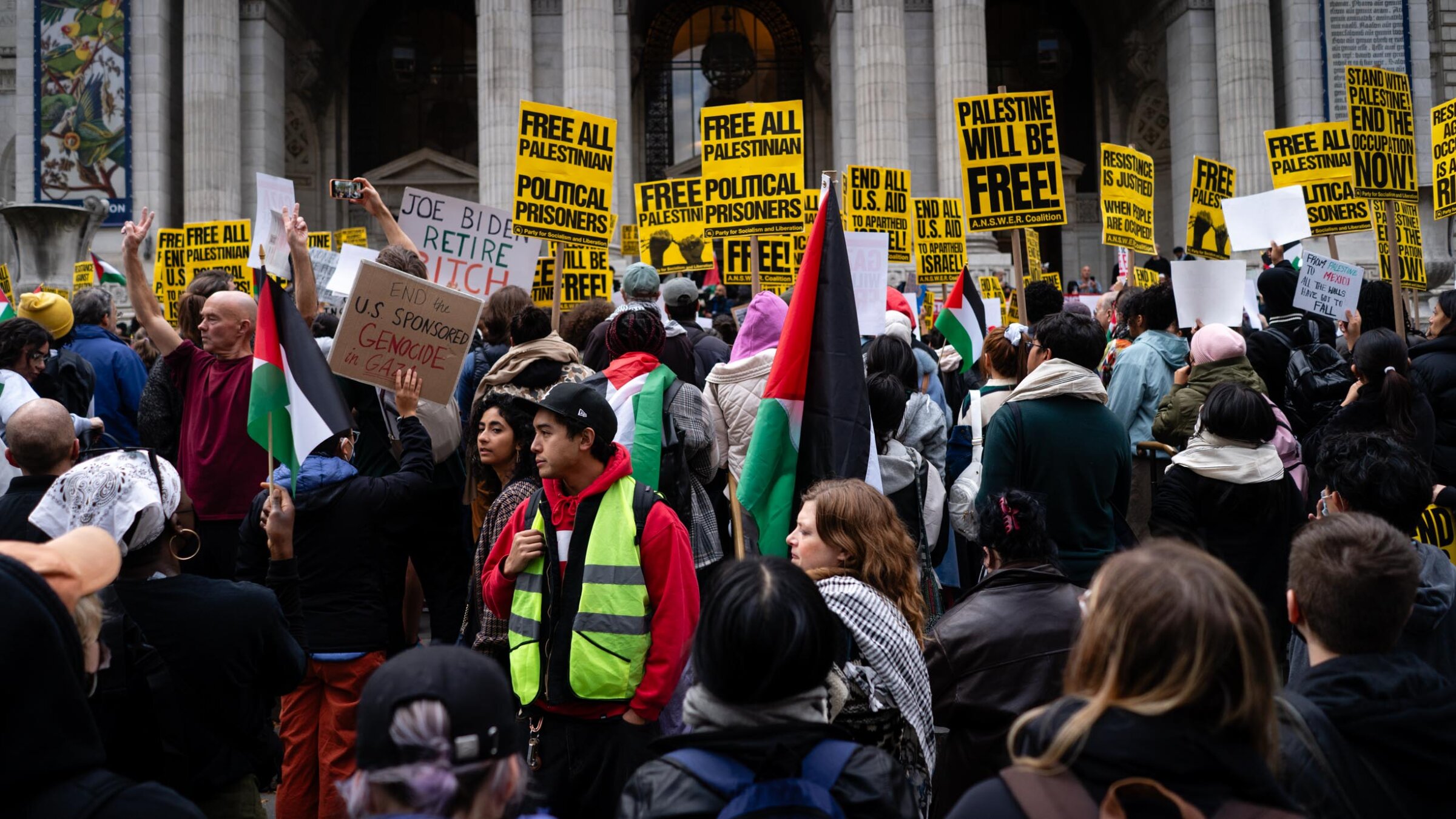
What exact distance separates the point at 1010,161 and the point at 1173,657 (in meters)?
8.51

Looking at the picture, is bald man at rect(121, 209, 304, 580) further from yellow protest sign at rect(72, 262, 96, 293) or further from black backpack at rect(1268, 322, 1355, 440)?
yellow protest sign at rect(72, 262, 96, 293)

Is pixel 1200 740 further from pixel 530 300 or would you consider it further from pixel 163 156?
pixel 163 156

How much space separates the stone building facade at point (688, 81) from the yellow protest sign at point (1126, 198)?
1121 cm

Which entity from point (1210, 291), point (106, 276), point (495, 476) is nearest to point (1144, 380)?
point (1210, 291)

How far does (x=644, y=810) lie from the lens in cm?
264

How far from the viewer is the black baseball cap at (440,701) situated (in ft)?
7.45

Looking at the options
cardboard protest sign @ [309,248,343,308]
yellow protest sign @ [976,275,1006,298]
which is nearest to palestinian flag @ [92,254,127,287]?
cardboard protest sign @ [309,248,343,308]

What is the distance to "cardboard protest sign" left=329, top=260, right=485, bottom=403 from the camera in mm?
5641

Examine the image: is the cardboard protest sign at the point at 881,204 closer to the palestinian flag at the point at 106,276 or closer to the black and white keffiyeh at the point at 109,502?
the palestinian flag at the point at 106,276

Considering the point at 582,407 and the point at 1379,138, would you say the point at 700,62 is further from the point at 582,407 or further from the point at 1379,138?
the point at 582,407

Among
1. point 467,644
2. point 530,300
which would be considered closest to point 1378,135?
point 530,300

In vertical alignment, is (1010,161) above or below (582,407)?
above

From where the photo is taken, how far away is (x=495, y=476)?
6223 mm

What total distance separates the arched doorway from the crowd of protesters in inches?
955
